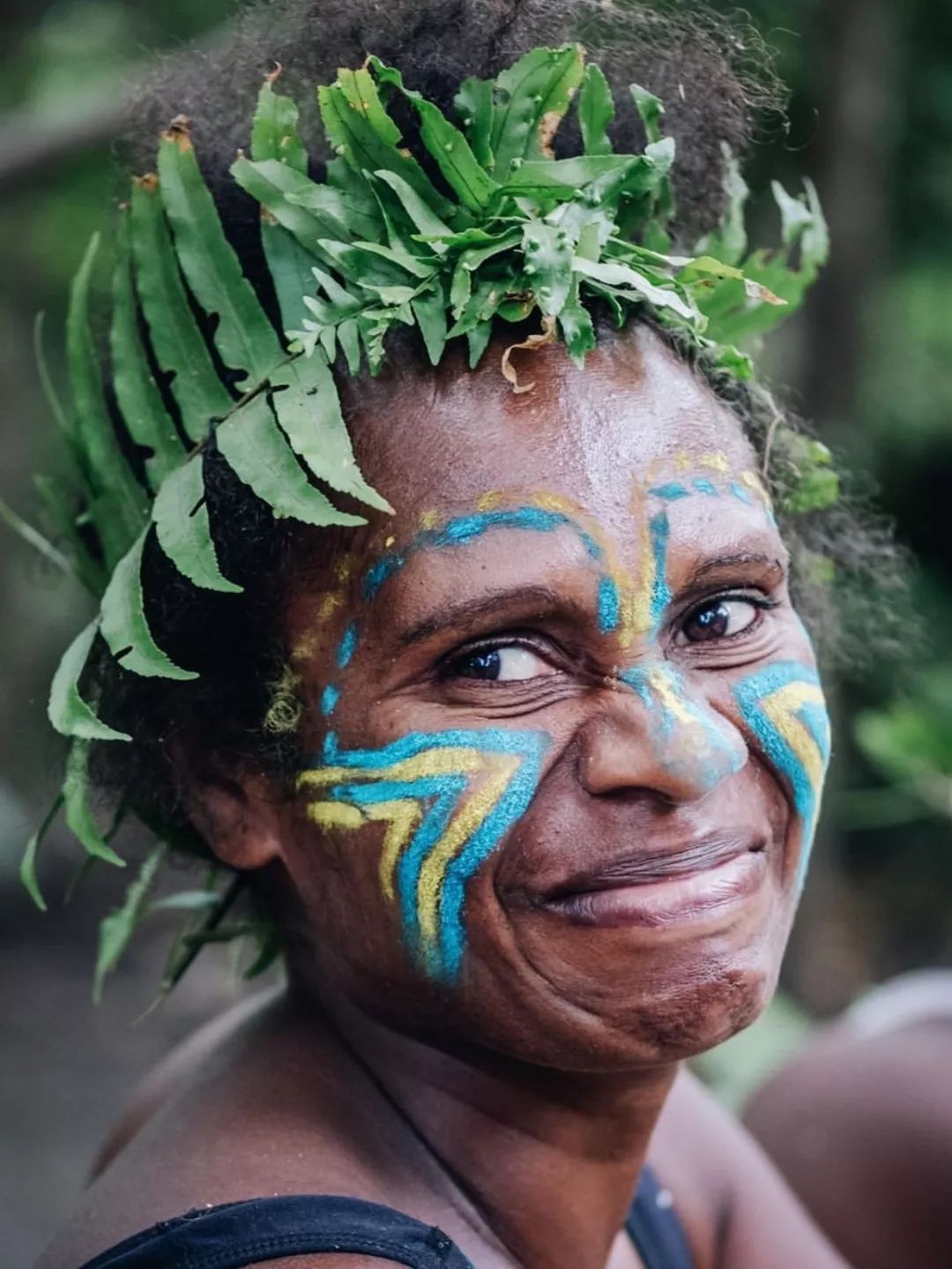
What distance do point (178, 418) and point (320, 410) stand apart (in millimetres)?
386

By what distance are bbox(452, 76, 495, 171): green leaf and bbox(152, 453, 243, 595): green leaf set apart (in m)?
0.55

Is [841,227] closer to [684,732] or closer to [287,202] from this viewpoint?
[287,202]

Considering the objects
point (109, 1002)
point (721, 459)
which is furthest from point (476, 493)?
point (109, 1002)

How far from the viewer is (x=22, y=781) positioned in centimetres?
728

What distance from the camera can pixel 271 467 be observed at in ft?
6.08

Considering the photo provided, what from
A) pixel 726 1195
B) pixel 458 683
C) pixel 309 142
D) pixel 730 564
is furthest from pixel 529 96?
pixel 726 1195

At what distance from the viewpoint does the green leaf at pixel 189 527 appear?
6.03ft

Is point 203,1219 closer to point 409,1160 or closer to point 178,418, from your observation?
point 409,1160

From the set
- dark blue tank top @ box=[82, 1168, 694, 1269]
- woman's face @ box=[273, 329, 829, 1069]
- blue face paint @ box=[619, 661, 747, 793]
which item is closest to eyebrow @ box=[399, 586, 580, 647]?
woman's face @ box=[273, 329, 829, 1069]

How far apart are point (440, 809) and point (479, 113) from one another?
2.98 ft

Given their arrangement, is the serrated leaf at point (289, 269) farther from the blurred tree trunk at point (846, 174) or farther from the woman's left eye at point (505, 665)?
the blurred tree trunk at point (846, 174)

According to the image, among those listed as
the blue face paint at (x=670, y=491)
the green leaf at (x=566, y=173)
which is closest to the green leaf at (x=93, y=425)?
the green leaf at (x=566, y=173)

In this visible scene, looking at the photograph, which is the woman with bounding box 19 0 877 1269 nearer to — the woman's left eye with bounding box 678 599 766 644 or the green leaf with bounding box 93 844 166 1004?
the woman's left eye with bounding box 678 599 766 644

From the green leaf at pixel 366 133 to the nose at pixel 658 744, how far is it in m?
0.69
